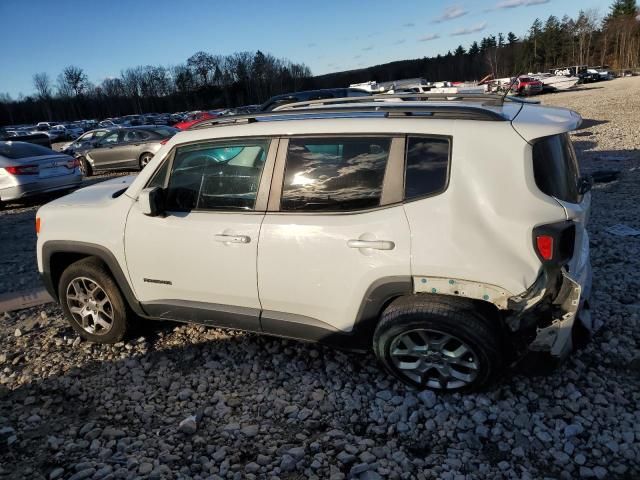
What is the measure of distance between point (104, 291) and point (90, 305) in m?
0.25

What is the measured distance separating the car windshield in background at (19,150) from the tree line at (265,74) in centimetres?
8321

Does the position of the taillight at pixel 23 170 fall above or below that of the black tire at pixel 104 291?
above

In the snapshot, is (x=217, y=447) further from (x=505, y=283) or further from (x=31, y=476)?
(x=505, y=283)

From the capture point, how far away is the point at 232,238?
3385mm

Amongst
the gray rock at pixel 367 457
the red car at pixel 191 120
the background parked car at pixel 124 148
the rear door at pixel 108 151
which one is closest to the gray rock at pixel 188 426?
the gray rock at pixel 367 457

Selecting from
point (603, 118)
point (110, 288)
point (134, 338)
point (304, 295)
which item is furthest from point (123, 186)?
point (603, 118)

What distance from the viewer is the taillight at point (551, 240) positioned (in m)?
2.70

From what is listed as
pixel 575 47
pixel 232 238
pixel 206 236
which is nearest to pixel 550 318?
pixel 232 238

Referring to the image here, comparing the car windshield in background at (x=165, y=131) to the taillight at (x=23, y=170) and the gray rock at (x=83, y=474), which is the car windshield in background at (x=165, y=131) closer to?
the taillight at (x=23, y=170)

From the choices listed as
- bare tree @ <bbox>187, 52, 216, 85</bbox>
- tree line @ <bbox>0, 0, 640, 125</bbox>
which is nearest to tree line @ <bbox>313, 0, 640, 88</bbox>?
tree line @ <bbox>0, 0, 640, 125</bbox>

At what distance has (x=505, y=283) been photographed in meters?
2.78

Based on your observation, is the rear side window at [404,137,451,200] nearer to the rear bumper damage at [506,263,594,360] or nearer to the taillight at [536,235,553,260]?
the taillight at [536,235,553,260]

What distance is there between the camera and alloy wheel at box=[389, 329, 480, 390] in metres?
3.08

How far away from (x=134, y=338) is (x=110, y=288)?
0.56 meters
